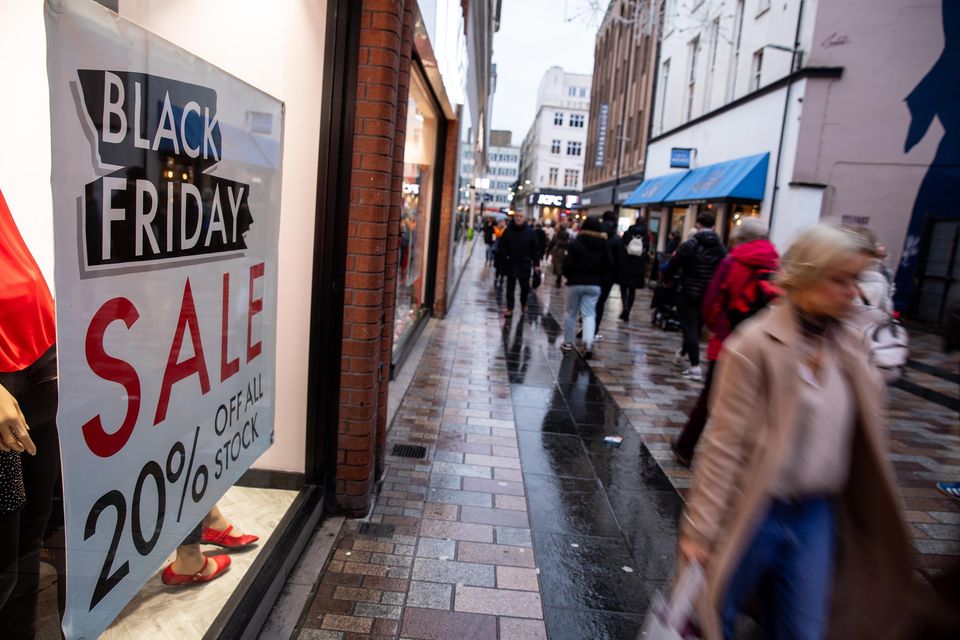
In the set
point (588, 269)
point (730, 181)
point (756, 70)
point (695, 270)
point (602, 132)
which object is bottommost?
point (588, 269)

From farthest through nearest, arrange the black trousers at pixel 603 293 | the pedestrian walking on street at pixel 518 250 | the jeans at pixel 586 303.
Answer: the pedestrian walking on street at pixel 518 250 → the black trousers at pixel 603 293 → the jeans at pixel 586 303

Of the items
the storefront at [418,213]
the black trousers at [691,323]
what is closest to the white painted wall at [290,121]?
the storefront at [418,213]

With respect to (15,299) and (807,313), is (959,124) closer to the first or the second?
(807,313)

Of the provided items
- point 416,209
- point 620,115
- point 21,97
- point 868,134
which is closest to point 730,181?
point 868,134

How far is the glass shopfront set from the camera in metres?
7.54

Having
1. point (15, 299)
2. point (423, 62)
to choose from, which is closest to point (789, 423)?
point (15, 299)

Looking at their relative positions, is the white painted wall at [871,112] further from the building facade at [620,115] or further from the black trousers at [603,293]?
the building facade at [620,115]

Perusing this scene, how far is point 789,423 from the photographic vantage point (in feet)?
6.45

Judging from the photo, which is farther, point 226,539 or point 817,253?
point 226,539

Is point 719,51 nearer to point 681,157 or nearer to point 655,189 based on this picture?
point 681,157

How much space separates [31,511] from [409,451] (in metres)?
3.12

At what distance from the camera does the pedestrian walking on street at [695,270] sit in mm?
7469

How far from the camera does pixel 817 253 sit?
2.08 metres

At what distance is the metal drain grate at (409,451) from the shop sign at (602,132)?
33870 mm
